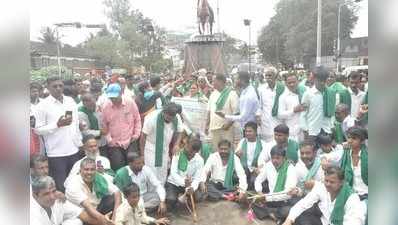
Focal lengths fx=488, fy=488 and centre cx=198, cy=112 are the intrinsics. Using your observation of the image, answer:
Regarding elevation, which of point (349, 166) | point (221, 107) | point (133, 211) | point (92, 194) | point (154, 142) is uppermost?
point (221, 107)

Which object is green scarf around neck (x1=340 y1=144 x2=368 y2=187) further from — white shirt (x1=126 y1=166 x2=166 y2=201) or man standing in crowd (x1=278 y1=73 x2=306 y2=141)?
white shirt (x1=126 y1=166 x2=166 y2=201)

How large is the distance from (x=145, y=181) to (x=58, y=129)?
573mm

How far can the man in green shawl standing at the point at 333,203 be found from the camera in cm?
262

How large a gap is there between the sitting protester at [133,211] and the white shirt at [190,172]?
0.74 ft

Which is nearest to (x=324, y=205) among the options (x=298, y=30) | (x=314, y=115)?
(x=314, y=115)

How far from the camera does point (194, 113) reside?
9.37 ft

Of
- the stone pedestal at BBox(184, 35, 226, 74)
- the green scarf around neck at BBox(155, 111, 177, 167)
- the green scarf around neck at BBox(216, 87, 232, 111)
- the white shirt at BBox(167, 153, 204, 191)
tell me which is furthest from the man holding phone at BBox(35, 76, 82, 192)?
the green scarf around neck at BBox(216, 87, 232, 111)

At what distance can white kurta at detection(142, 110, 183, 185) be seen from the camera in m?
2.84

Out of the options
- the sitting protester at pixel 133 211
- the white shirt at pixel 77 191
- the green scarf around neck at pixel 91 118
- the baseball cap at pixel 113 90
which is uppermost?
the baseball cap at pixel 113 90

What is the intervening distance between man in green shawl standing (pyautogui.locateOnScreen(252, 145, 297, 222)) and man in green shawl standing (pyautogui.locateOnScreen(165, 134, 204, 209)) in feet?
1.16

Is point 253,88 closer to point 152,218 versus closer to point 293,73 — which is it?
point 293,73

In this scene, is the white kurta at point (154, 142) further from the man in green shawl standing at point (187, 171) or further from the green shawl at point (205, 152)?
the green shawl at point (205, 152)

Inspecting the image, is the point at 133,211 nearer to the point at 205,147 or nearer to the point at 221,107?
the point at 205,147

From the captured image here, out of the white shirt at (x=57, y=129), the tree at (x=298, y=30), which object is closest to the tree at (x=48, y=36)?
the white shirt at (x=57, y=129)
